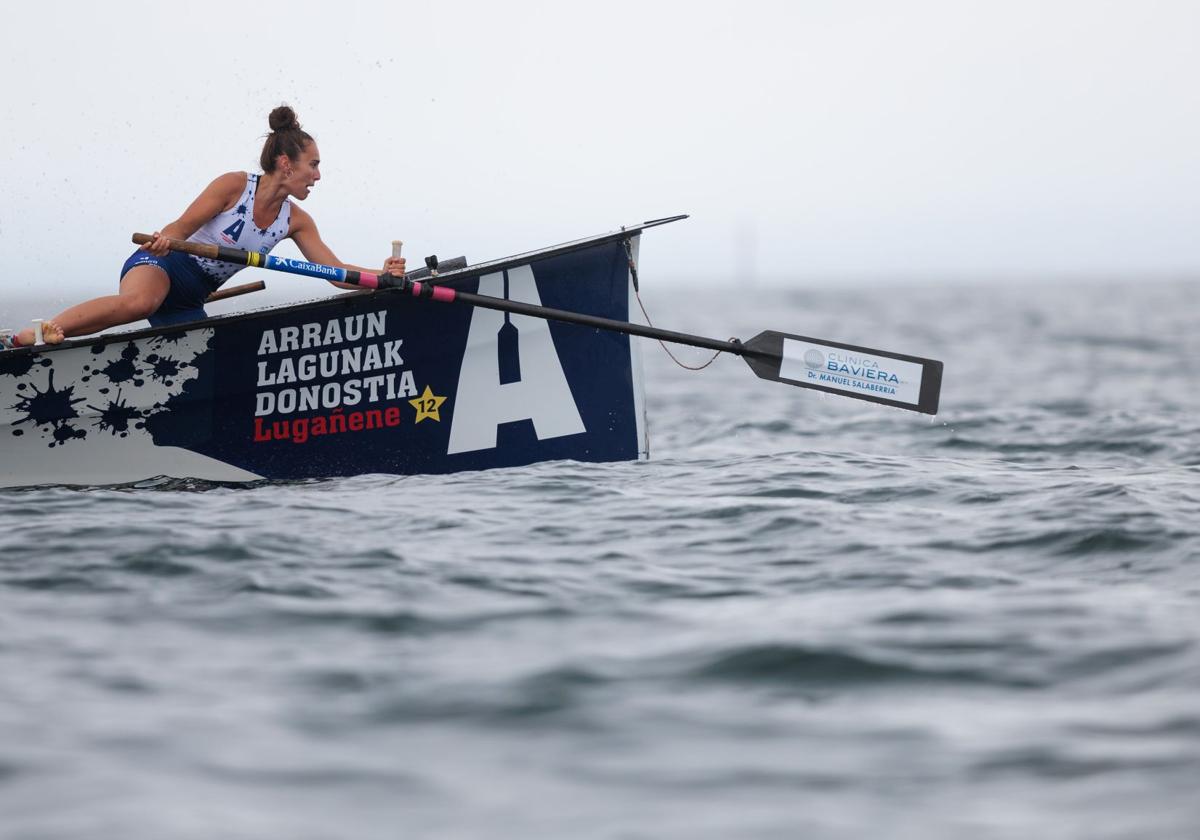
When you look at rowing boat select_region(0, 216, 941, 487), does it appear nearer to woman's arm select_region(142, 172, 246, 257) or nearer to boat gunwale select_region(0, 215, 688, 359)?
boat gunwale select_region(0, 215, 688, 359)

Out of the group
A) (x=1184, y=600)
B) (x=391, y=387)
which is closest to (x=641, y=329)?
(x=391, y=387)

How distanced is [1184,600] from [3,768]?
3.26 meters

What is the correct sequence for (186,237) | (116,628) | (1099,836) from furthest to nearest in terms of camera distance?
(186,237)
(116,628)
(1099,836)

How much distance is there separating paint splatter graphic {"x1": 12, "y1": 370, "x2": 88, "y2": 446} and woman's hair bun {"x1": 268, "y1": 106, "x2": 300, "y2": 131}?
1.63 m

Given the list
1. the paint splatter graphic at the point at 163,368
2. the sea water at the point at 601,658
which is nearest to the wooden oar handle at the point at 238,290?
the paint splatter graphic at the point at 163,368

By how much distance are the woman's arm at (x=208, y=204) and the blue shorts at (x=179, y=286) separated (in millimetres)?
129

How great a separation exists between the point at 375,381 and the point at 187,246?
3.64 feet

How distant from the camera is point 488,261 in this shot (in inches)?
253

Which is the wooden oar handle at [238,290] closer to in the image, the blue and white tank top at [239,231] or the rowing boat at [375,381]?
the blue and white tank top at [239,231]

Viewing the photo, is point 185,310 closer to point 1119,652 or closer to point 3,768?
point 3,768

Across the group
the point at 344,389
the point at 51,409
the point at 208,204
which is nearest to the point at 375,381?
the point at 344,389

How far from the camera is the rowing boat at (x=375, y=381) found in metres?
6.22

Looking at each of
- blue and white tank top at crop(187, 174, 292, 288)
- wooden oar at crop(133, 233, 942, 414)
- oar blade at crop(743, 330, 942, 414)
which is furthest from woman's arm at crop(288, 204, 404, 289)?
oar blade at crop(743, 330, 942, 414)

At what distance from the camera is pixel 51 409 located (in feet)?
20.6
